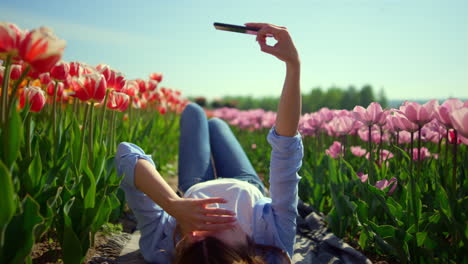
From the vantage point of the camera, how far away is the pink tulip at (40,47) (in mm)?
958

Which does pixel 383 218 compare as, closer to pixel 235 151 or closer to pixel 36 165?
pixel 235 151

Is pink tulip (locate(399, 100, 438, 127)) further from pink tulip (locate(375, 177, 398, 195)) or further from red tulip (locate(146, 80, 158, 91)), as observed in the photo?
red tulip (locate(146, 80, 158, 91))

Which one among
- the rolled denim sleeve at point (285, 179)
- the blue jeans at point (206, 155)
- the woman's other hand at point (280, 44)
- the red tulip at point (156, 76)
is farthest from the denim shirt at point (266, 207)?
the red tulip at point (156, 76)

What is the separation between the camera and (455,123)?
1181mm

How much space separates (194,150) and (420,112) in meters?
A: 1.59

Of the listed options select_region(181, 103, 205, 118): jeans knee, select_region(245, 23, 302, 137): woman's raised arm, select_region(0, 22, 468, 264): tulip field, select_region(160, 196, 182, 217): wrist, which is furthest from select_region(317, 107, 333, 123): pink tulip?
select_region(160, 196, 182, 217): wrist

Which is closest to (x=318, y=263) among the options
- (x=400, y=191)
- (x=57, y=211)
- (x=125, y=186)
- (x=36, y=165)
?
(x=400, y=191)

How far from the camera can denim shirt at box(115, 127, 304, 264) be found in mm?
1498

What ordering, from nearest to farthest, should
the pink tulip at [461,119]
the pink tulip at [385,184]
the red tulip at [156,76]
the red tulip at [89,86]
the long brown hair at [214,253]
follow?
the pink tulip at [461,119]
the long brown hair at [214,253]
the red tulip at [89,86]
the pink tulip at [385,184]
the red tulip at [156,76]

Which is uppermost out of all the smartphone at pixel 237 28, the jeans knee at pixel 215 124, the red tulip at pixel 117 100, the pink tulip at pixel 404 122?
the smartphone at pixel 237 28

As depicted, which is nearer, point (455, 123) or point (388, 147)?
point (455, 123)

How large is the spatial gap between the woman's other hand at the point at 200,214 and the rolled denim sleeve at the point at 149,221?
348 millimetres

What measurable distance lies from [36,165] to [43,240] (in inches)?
28.6

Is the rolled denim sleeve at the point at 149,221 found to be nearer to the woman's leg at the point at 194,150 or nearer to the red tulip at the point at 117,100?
the red tulip at the point at 117,100
